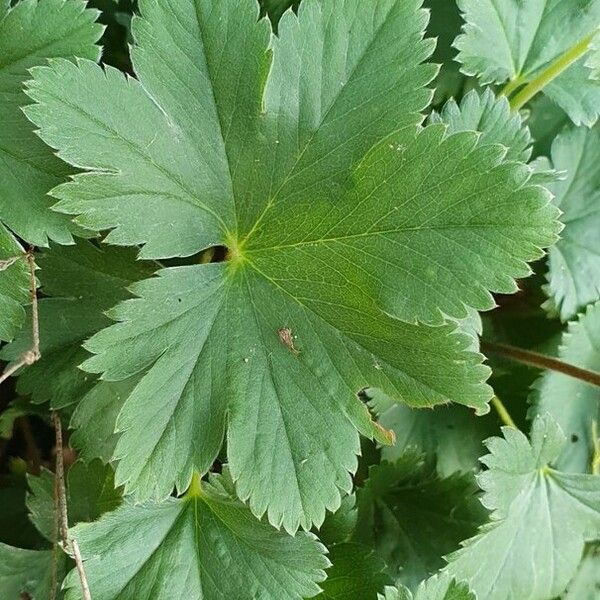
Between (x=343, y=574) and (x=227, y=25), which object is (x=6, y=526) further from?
(x=227, y=25)

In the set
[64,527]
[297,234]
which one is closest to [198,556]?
[64,527]

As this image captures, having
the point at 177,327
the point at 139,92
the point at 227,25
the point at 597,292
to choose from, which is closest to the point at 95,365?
the point at 177,327

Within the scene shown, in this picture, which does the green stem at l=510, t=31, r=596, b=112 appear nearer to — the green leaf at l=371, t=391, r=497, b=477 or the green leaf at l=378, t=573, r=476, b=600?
the green leaf at l=371, t=391, r=497, b=477

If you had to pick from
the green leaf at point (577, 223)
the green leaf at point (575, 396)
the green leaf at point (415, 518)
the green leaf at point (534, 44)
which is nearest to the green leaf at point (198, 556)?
the green leaf at point (415, 518)

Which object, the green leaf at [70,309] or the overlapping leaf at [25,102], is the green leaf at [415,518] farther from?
the overlapping leaf at [25,102]

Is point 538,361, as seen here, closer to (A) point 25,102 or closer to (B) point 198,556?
(B) point 198,556

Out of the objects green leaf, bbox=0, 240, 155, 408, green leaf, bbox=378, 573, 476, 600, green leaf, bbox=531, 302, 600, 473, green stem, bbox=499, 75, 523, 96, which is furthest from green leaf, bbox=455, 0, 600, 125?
green leaf, bbox=378, 573, 476, 600

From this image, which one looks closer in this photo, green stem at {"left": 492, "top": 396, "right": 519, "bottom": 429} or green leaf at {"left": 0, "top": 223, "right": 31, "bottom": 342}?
green leaf at {"left": 0, "top": 223, "right": 31, "bottom": 342}
